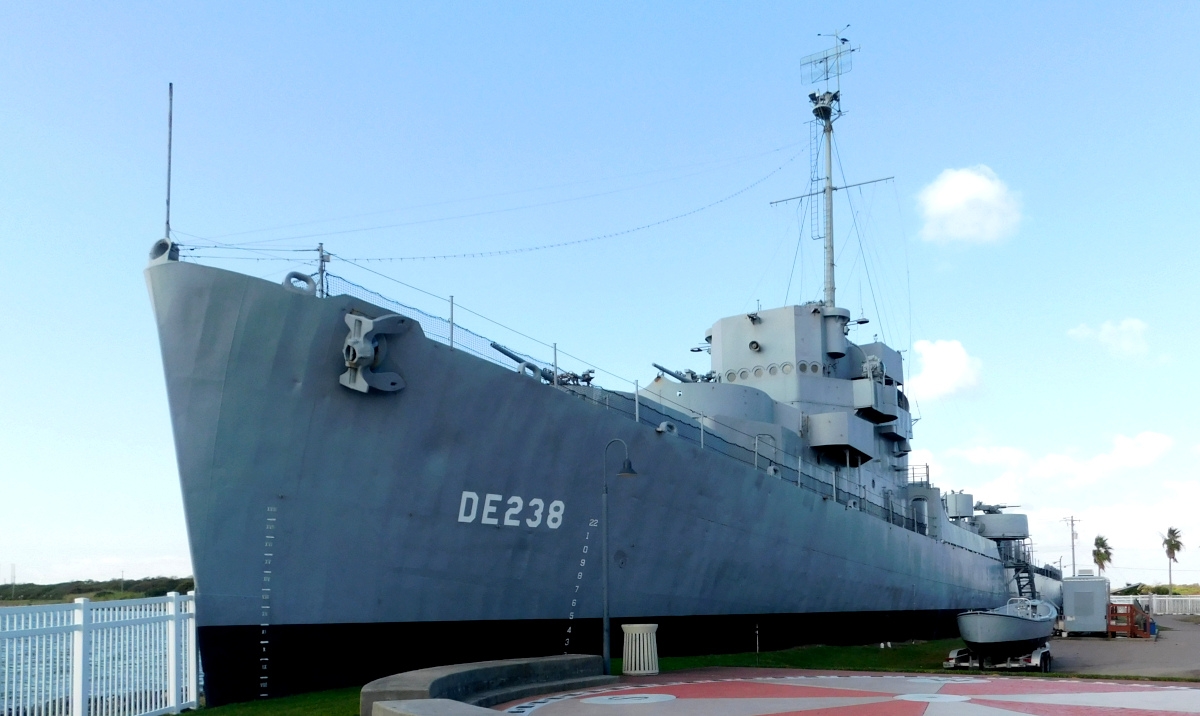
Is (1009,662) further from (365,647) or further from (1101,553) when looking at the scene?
(1101,553)

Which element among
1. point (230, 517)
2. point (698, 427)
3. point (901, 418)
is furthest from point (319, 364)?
point (901, 418)

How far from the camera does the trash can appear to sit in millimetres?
13609

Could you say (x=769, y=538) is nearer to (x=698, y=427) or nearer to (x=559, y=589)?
(x=698, y=427)

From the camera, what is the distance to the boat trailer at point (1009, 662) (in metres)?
16.5

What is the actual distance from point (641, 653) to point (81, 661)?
7.08m

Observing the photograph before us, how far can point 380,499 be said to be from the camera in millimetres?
12922

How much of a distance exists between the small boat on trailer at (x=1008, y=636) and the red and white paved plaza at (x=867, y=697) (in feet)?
9.02

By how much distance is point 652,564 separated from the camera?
16.3m

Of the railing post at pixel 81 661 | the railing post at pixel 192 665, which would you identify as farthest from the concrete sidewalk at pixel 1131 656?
the railing post at pixel 81 661

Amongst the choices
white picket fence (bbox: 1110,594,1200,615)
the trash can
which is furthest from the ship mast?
white picket fence (bbox: 1110,594,1200,615)

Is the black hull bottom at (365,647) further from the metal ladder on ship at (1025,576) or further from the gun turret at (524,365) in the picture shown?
the metal ladder on ship at (1025,576)

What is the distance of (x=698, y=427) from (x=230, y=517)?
9.41m

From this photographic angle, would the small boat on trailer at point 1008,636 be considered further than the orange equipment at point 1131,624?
No

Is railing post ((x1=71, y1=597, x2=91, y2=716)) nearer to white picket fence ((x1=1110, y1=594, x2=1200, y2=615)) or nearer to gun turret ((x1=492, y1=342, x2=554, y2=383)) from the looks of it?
gun turret ((x1=492, y1=342, x2=554, y2=383))
